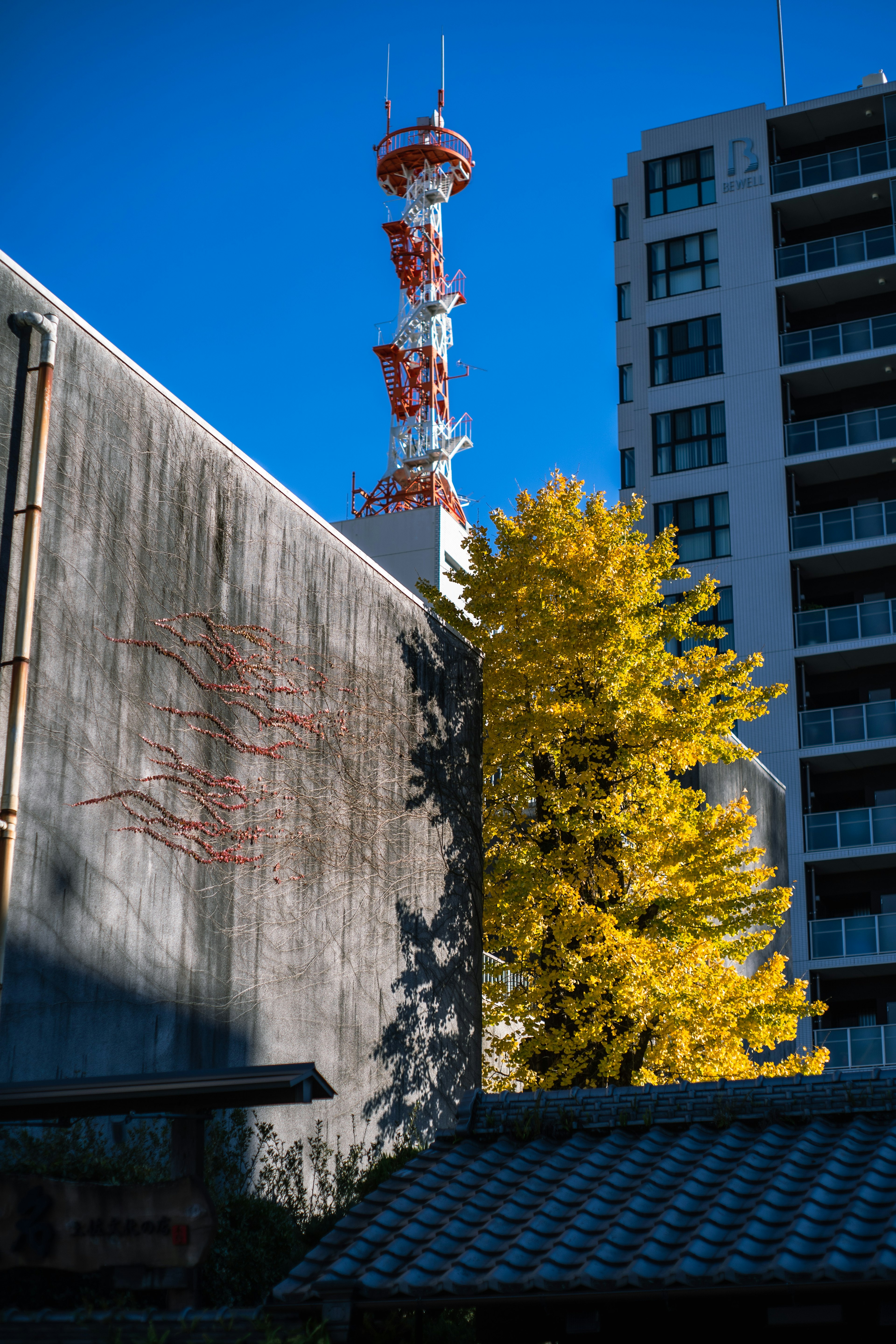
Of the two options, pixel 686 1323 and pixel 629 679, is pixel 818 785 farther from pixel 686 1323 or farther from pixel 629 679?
pixel 686 1323

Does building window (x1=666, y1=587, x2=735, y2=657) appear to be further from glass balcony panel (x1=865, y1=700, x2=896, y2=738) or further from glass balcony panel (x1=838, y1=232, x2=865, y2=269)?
glass balcony panel (x1=838, y1=232, x2=865, y2=269)

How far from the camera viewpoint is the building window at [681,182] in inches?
1850

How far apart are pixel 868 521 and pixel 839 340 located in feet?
20.2

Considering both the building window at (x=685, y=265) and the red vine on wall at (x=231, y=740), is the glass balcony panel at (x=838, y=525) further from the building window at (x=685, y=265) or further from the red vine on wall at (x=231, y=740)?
the red vine on wall at (x=231, y=740)

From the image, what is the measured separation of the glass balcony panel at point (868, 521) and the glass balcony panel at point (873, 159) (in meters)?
11.2

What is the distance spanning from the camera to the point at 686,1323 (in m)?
9.52

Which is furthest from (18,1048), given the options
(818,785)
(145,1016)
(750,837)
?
(818,785)

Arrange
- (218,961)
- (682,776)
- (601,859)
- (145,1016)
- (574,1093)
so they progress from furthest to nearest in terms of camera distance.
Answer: (682,776) → (601,859) → (218,961) → (145,1016) → (574,1093)

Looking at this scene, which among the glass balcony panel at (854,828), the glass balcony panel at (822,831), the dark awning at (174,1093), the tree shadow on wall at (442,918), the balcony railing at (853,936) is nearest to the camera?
the dark awning at (174,1093)

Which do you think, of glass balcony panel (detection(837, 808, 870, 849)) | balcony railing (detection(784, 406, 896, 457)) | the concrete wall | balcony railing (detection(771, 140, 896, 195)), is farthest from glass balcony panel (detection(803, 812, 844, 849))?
balcony railing (detection(771, 140, 896, 195))

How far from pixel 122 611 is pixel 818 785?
3203 cm

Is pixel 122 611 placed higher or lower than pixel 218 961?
higher

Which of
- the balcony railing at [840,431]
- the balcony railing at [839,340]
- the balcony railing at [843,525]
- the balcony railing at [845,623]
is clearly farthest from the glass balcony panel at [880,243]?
the balcony railing at [845,623]

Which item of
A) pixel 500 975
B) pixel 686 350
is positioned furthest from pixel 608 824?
pixel 686 350
